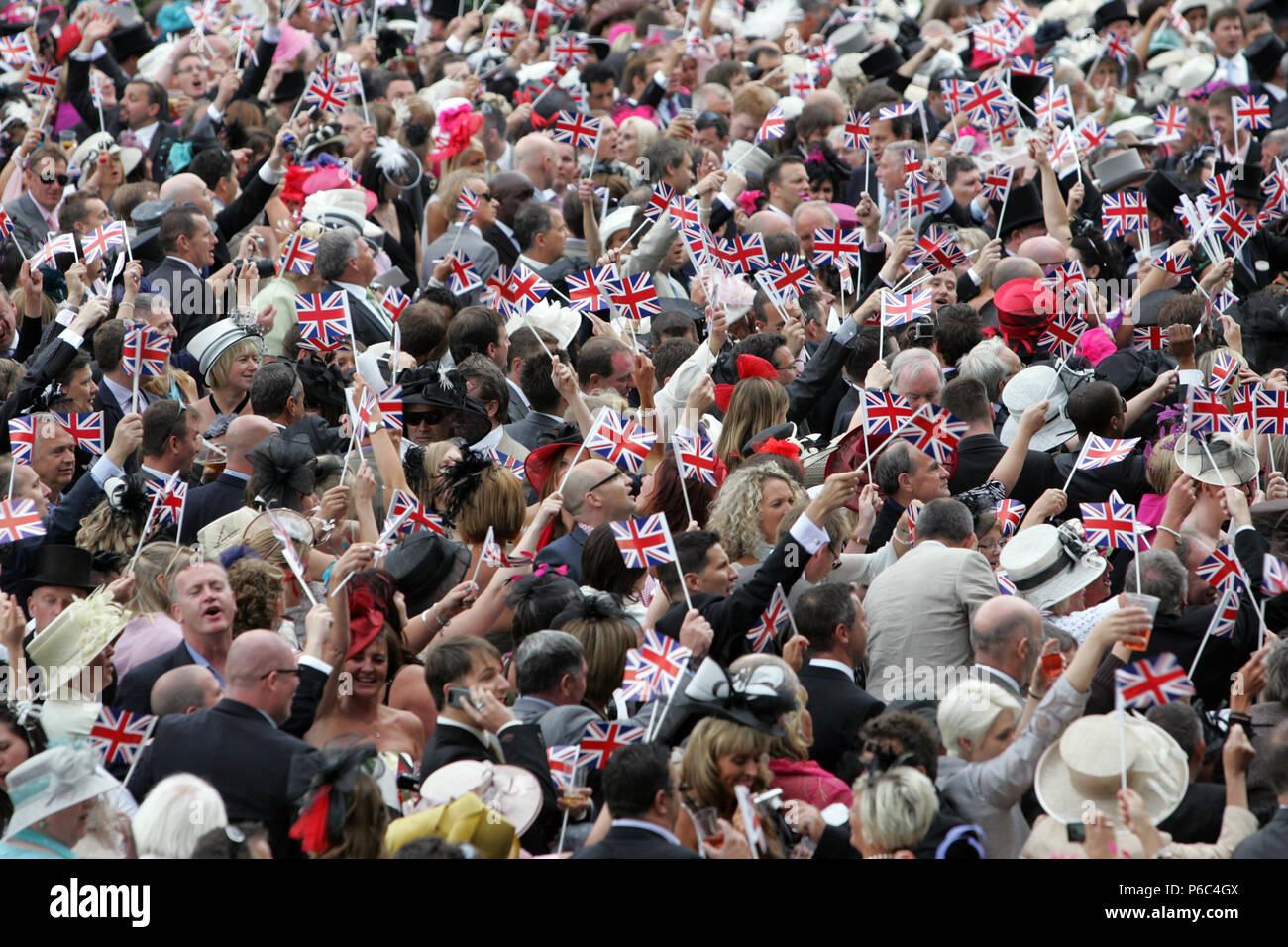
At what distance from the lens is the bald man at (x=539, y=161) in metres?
13.4

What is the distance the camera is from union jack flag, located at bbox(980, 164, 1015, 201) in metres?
12.4

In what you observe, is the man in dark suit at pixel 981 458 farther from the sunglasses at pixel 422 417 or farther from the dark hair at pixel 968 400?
the sunglasses at pixel 422 417

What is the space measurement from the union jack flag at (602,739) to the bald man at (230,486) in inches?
108

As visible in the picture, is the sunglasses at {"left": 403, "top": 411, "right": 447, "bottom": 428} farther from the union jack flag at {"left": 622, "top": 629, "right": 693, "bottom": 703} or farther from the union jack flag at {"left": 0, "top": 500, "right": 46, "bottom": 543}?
the union jack flag at {"left": 622, "top": 629, "right": 693, "bottom": 703}

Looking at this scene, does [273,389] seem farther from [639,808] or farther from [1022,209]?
[1022,209]

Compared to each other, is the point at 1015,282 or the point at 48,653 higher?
the point at 1015,282

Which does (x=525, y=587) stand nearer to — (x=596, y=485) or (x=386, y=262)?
(x=596, y=485)

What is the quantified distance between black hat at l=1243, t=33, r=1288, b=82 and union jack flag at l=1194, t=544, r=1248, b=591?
11.5 m

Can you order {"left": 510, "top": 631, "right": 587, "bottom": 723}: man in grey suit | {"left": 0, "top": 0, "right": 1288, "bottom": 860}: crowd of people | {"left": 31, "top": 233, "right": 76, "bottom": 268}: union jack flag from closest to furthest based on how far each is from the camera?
1. {"left": 0, "top": 0, "right": 1288, "bottom": 860}: crowd of people
2. {"left": 510, "top": 631, "right": 587, "bottom": 723}: man in grey suit
3. {"left": 31, "top": 233, "right": 76, "bottom": 268}: union jack flag

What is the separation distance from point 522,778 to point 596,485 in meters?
2.36

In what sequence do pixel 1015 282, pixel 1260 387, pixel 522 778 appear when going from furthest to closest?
pixel 1015 282 < pixel 1260 387 < pixel 522 778

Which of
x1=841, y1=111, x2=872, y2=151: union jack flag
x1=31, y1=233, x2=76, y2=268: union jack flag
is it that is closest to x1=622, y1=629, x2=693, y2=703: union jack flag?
x1=31, y1=233, x2=76, y2=268: union jack flag
